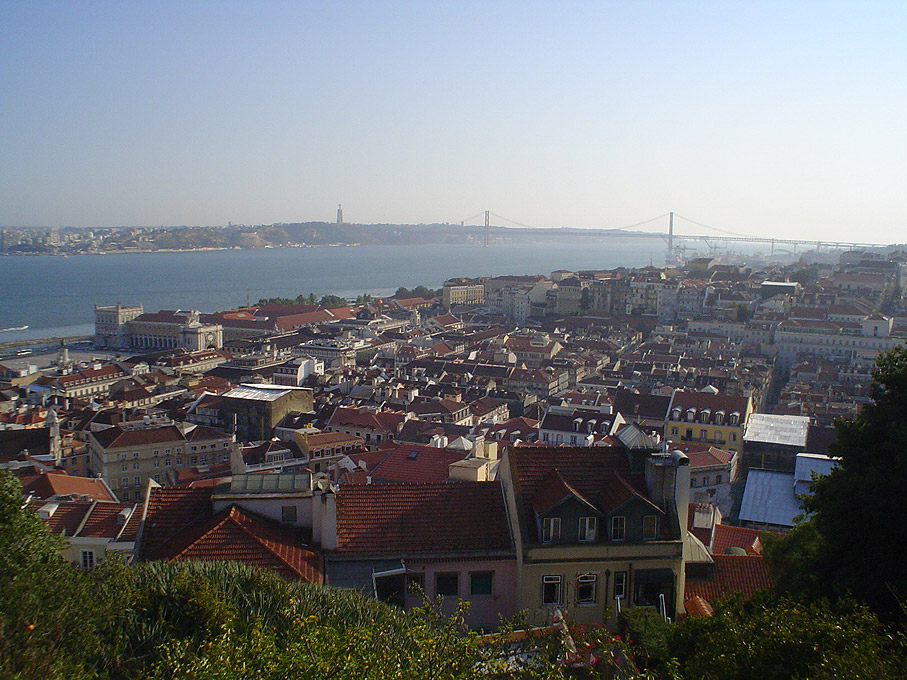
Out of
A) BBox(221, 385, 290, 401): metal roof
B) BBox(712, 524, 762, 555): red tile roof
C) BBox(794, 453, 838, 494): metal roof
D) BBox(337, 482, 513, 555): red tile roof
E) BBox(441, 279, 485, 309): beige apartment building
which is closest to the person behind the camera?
BBox(337, 482, 513, 555): red tile roof

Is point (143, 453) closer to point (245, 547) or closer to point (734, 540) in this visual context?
point (734, 540)

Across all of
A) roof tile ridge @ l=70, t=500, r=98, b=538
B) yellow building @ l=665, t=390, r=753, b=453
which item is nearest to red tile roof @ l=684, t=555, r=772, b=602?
roof tile ridge @ l=70, t=500, r=98, b=538

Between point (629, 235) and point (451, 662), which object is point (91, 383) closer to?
point (451, 662)

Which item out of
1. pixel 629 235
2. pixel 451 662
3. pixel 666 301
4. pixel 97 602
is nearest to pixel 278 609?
pixel 97 602

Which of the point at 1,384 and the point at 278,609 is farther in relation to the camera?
the point at 1,384

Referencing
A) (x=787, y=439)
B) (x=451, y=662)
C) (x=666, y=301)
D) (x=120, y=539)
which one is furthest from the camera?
(x=666, y=301)

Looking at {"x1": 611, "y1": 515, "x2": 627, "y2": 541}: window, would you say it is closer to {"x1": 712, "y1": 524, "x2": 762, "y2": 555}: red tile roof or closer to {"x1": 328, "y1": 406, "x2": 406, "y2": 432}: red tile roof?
{"x1": 712, "y1": 524, "x2": 762, "y2": 555}: red tile roof

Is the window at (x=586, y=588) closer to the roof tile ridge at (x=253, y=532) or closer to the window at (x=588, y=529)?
the window at (x=588, y=529)
